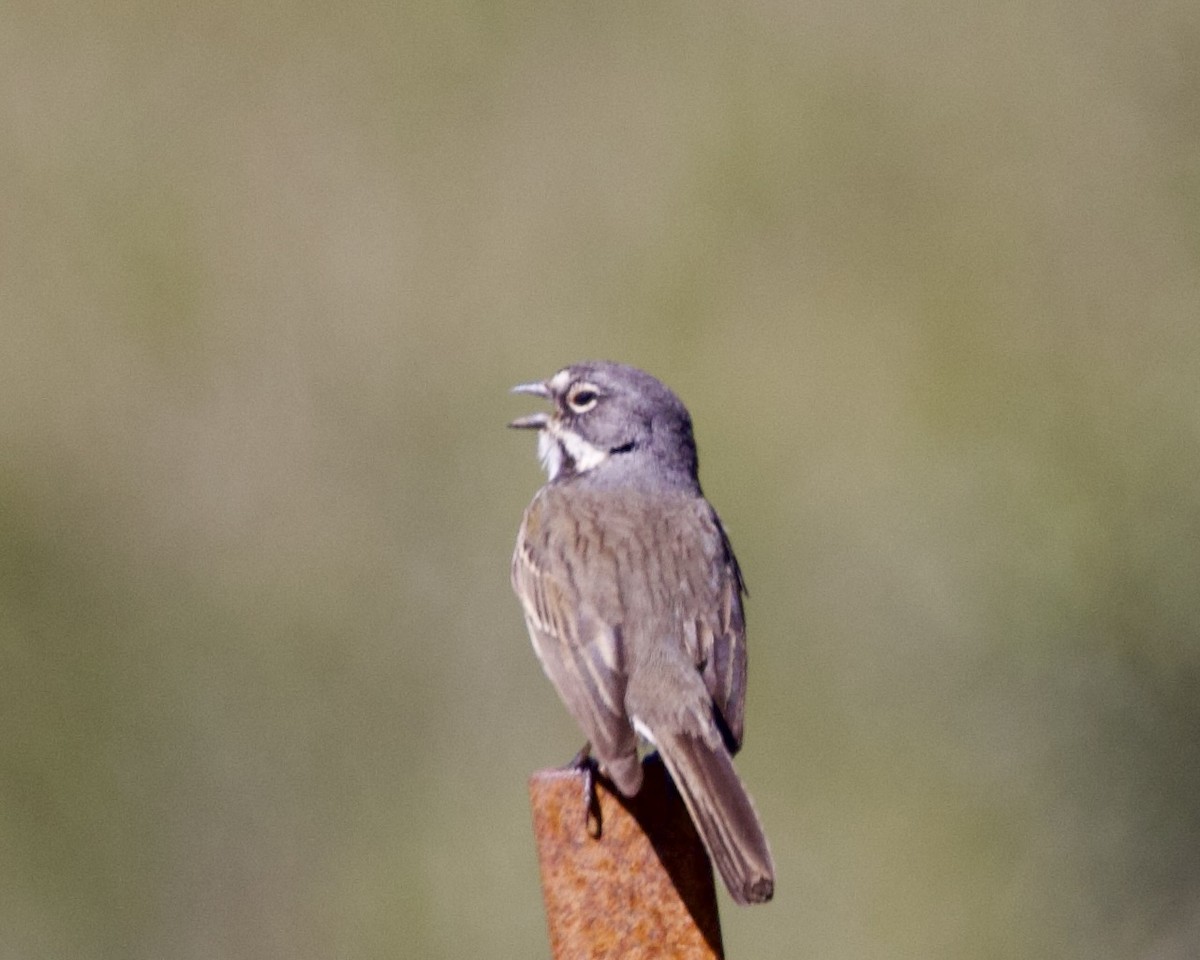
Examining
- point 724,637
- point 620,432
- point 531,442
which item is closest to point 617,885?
point 724,637

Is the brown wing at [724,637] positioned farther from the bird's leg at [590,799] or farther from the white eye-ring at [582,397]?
the white eye-ring at [582,397]

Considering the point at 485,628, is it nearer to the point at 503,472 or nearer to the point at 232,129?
the point at 503,472

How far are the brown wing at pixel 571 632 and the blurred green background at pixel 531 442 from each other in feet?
10.9

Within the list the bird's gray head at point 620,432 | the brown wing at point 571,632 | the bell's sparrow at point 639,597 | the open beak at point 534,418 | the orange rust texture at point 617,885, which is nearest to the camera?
the orange rust texture at point 617,885

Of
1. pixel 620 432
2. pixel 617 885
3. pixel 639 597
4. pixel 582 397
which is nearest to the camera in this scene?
pixel 617 885

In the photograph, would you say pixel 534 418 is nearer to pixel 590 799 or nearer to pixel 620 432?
pixel 620 432

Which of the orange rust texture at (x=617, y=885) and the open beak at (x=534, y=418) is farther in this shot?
the open beak at (x=534, y=418)

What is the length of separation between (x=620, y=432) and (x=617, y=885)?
2.48 metres

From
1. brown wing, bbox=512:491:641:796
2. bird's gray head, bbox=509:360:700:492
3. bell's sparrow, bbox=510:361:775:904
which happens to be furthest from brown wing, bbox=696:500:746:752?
bird's gray head, bbox=509:360:700:492

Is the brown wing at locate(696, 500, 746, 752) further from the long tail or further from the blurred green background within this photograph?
the blurred green background

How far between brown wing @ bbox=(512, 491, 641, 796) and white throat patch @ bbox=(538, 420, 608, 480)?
244 millimetres

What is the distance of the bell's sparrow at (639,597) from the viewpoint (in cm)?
500

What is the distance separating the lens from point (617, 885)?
14.4 ft

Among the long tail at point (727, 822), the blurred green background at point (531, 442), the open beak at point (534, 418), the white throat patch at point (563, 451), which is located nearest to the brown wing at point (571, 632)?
the long tail at point (727, 822)
